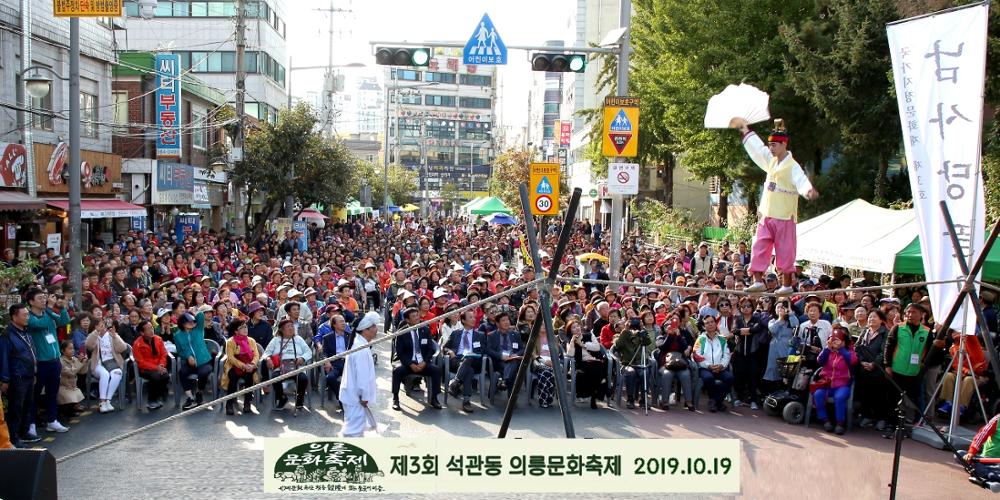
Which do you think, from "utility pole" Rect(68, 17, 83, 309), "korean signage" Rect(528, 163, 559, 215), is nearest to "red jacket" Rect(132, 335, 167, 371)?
"utility pole" Rect(68, 17, 83, 309)

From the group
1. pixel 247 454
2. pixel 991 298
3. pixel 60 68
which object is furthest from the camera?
pixel 60 68

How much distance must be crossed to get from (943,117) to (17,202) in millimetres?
16645

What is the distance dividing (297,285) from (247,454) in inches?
277

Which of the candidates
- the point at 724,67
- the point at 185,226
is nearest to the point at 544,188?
the point at 724,67

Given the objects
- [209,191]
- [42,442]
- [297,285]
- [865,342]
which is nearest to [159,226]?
[209,191]

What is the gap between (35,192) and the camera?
798 inches

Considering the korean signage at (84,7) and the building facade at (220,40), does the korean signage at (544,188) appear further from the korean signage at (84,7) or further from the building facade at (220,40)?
the building facade at (220,40)

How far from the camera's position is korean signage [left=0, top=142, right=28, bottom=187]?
18.7 m

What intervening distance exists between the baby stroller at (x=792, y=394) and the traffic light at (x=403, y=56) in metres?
6.66

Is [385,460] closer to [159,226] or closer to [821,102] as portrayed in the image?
[821,102]

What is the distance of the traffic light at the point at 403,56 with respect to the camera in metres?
13.2

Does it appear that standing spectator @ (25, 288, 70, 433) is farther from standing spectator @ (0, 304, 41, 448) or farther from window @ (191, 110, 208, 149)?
window @ (191, 110, 208, 149)

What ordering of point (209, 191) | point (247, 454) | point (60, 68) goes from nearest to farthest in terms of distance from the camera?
point (247, 454) < point (60, 68) < point (209, 191)

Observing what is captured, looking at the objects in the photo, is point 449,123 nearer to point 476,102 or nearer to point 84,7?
point 476,102
